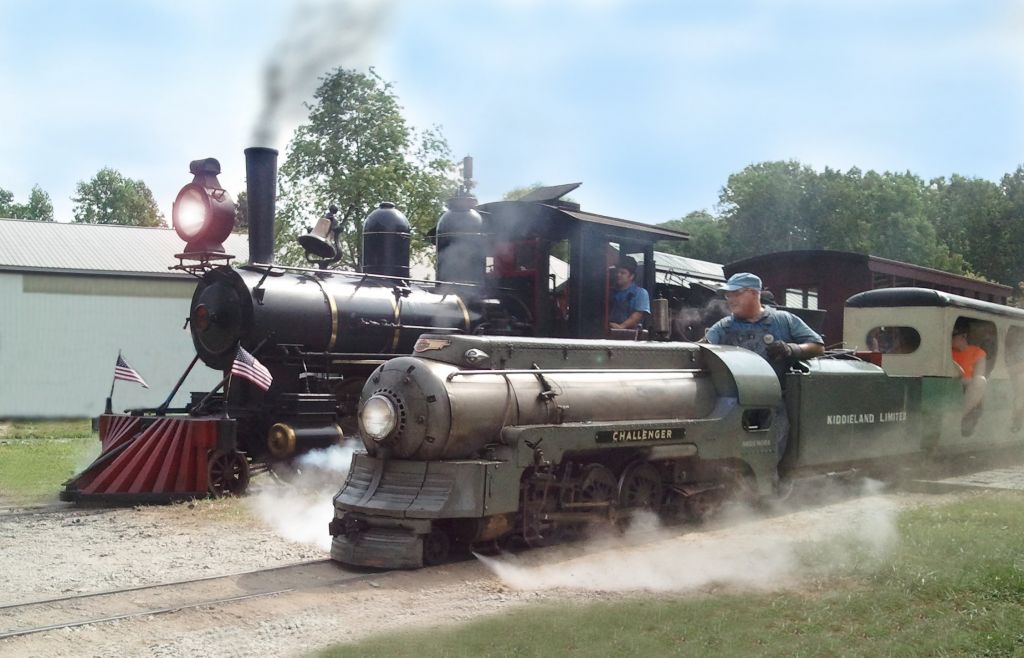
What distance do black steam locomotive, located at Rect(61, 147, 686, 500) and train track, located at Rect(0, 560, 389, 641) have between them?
3757mm

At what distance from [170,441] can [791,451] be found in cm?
585

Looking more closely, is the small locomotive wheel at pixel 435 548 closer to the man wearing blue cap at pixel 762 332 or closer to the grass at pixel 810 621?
the grass at pixel 810 621

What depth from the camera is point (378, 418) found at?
6.48m

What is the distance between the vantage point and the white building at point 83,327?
78.2 feet

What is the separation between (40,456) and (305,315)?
6.51 meters

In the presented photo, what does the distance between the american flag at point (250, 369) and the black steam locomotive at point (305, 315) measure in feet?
1.67

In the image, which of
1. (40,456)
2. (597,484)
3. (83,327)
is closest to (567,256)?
(597,484)

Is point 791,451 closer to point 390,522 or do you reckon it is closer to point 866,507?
point 866,507

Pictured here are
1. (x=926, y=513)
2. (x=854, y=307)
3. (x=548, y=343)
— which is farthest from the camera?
(x=854, y=307)

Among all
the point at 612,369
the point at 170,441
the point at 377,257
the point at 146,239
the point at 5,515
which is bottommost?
the point at 5,515

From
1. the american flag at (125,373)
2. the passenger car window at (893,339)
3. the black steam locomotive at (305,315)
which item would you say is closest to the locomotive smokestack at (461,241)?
the black steam locomotive at (305,315)

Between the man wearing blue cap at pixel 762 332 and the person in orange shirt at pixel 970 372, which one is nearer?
the man wearing blue cap at pixel 762 332

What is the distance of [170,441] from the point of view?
978 centimetres

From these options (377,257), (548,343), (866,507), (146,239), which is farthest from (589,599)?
(146,239)
